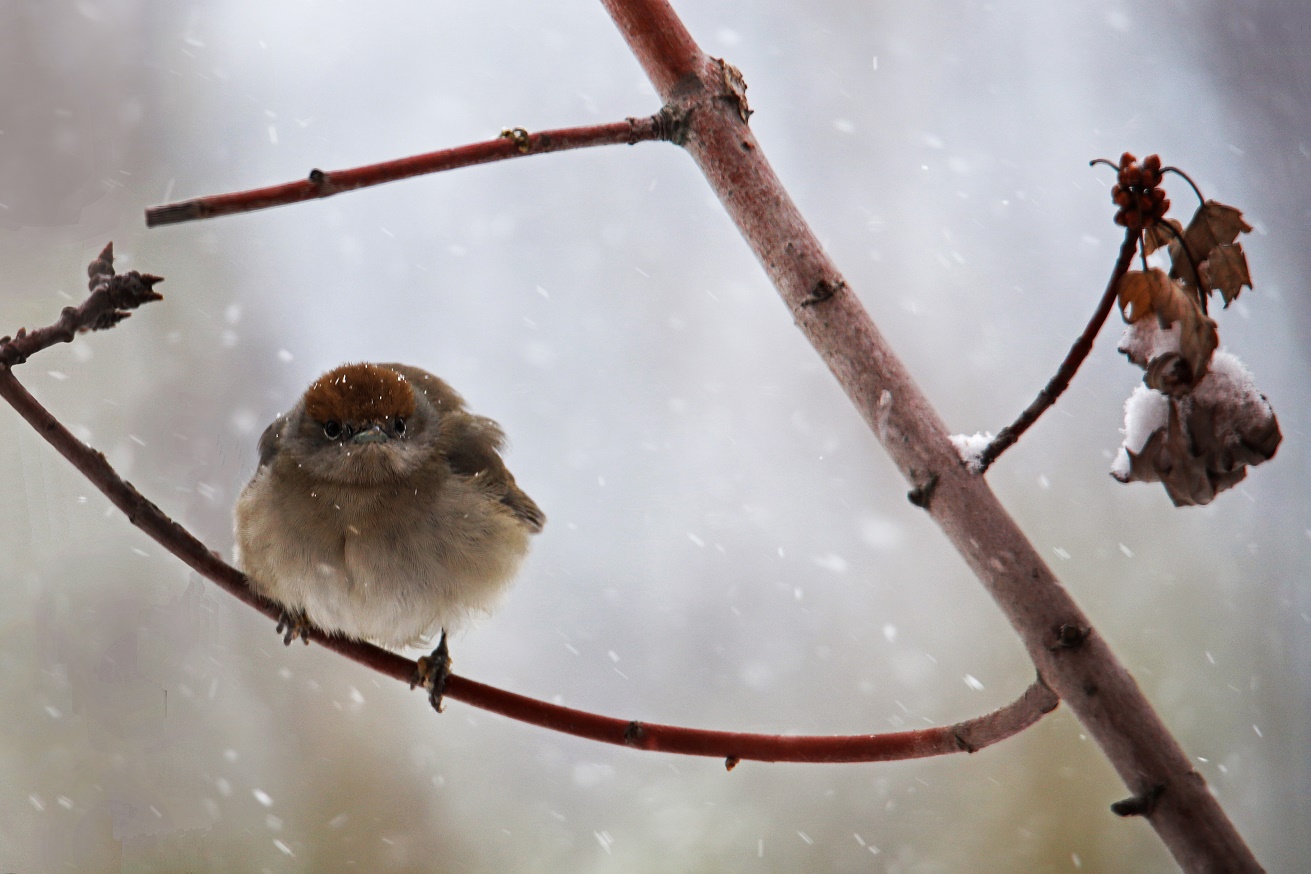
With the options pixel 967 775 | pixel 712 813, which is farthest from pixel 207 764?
pixel 967 775

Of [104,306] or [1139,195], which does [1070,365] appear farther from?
[104,306]

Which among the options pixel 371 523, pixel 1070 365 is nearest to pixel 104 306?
pixel 1070 365

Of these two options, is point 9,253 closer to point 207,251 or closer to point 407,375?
point 207,251

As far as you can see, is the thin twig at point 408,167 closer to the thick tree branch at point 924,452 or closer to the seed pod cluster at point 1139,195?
the thick tree branch at point 924,452

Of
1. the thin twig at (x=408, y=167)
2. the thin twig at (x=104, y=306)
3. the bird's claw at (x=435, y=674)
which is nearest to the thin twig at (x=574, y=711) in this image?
the thin twig at (x=104, y=306)

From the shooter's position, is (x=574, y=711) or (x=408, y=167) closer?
(x=408, y=167)
